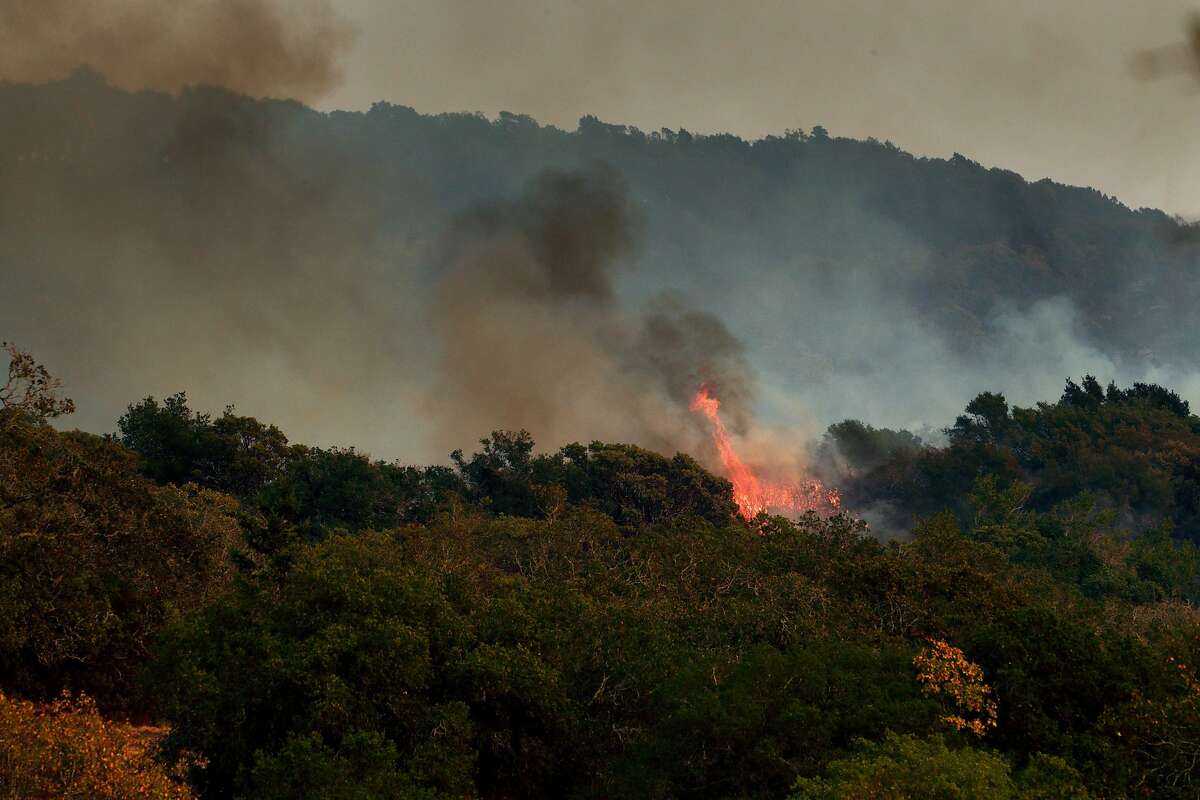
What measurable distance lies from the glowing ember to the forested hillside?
6709cm

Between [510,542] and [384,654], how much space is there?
30.2m

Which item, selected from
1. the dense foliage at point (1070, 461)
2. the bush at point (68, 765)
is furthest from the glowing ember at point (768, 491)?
the bush at point (68, 765)

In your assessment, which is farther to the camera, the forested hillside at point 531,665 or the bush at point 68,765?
the forested hillside at point 531,665

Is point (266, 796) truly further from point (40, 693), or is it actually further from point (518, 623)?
point (40, 693)

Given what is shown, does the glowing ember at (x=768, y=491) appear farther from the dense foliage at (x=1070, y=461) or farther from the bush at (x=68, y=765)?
the bush at (x=68, y=765)

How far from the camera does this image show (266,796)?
83.3 feet

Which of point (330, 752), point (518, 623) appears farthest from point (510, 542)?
point (330, 752)

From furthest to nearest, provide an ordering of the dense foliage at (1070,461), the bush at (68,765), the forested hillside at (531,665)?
the dense foliage at (1070,461) < the forested hillside at (531,665) < the bush at (68,765)

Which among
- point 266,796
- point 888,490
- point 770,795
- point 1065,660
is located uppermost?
point 888,490

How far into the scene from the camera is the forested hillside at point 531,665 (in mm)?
24906

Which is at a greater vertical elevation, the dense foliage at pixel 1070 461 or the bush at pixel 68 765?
the dense foliage at pixel 1070 461

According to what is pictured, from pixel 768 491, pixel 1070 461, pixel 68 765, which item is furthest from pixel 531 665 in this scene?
pixel 1070 461

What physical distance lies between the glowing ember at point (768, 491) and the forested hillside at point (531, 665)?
67.1 meters

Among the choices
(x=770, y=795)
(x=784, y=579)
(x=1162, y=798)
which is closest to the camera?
(x=1162, y=798)
